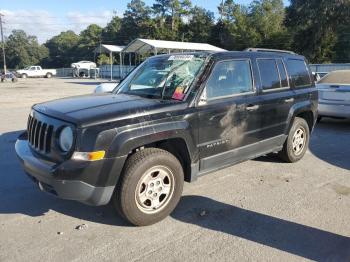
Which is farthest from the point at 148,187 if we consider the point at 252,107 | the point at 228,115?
the point at 252,107

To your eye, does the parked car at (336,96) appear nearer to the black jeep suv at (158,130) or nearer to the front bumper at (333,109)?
the front bumper at (333,109)

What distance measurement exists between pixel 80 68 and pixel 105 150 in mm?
60065

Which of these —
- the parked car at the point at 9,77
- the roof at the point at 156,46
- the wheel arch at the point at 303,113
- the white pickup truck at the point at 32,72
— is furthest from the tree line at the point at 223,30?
the wheel arch at the point at 303,113

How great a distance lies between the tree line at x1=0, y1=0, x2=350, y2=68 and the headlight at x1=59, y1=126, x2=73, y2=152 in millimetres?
45903

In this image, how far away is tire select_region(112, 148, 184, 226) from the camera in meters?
4.01

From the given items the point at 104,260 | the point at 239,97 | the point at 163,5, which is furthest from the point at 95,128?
the point at 163,5

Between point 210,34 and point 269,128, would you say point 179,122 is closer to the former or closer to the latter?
point 269,128

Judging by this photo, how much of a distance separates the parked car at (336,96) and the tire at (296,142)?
3.59m

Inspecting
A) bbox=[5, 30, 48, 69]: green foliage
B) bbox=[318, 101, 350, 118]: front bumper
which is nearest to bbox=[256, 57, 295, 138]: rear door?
bbox=[318, 101, 350, 118]: front bumper

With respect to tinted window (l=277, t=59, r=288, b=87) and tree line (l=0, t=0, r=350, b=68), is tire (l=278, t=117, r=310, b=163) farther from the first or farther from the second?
tree line (l=0, t=0, r=350, b=68)

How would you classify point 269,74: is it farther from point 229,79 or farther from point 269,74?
point 229,79

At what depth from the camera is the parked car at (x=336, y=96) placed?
9880 mm

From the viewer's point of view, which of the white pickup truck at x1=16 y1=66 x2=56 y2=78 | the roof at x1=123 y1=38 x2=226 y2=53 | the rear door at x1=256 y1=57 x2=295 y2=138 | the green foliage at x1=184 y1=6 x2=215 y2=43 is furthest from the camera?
the green foliage at x1=184 y1=6 x2=215 y2=43

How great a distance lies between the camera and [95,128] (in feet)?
12.4
